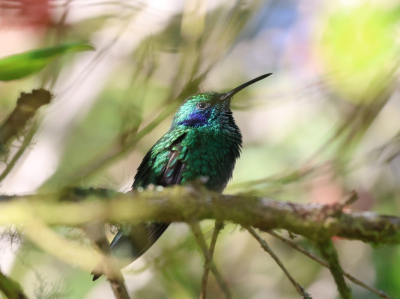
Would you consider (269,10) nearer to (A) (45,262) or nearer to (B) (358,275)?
(B) (358,275)

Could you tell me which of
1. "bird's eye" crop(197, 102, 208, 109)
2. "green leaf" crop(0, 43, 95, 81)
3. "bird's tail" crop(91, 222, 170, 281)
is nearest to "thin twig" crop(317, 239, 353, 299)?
"bird's tail" crop(91, 222, 170, 281)

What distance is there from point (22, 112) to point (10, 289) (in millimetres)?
617

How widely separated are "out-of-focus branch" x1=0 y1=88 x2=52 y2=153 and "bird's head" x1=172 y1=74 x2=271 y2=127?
1.24m

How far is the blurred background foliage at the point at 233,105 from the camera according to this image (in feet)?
7.32

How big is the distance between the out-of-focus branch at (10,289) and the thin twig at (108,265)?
0.25 metres

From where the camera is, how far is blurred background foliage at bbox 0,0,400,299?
223 centimetres

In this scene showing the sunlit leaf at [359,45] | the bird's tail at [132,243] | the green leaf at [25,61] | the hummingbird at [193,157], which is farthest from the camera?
the sunlit leaf at [359,45]

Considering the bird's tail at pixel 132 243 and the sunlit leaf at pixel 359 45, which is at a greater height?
the sunlit leaf at pixel 359 45

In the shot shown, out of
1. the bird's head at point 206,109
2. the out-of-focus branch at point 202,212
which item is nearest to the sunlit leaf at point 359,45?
the bird's head at point 206,109

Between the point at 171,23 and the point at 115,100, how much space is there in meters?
0.67

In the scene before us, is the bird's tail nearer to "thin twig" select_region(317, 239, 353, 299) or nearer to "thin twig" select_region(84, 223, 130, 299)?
"thin twig" select_region(84, 223, 130, 299)

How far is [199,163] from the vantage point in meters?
2.57

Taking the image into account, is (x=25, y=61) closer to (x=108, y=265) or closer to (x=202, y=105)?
(x=108, y=265)

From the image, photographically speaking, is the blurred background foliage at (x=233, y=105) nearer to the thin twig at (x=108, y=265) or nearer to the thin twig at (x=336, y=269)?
the thin twig at (x=108, y=265)
